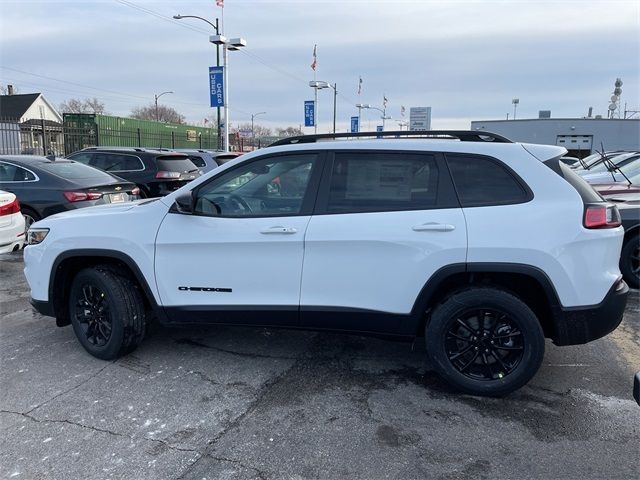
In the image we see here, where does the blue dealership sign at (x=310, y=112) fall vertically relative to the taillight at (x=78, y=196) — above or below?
above

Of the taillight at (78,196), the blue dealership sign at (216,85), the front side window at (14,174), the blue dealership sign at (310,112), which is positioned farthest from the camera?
the blue dealership sign at (310,112)

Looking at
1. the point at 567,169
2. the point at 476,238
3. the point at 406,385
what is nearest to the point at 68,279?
the point at 406,385

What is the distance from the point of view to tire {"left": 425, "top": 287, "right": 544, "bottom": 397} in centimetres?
332

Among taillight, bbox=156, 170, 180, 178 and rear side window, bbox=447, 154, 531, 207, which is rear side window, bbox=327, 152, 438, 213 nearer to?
rear side window, bbox=447, 154, 531, 207

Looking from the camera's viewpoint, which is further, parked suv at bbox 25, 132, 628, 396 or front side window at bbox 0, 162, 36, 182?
front side window at bbox 0, 162, 36, 182

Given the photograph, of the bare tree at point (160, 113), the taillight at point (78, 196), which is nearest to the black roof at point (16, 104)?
the bare tree at point (160, 113)

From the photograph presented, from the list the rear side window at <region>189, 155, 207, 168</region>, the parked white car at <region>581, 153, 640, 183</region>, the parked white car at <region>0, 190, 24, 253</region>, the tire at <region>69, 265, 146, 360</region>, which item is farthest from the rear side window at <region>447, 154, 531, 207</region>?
the rear side window at <region>189, 155, 207, 168</region>

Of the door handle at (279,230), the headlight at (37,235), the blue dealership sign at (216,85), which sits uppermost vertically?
the blue dealership sign at (216,85)

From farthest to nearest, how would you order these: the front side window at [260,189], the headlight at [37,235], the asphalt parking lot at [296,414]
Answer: the headlight at [37,235] < the front side window at [260,189] < the asphalt parking lot at [296,414]

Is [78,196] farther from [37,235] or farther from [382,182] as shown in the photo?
[382,182]

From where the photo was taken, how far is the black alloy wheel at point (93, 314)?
13.3ft

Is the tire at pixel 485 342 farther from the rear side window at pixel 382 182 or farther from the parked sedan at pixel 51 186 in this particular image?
the parked sedan at pixel 51 186

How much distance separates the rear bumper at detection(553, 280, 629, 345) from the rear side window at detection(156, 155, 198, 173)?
9.31 m

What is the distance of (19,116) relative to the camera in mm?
54562
